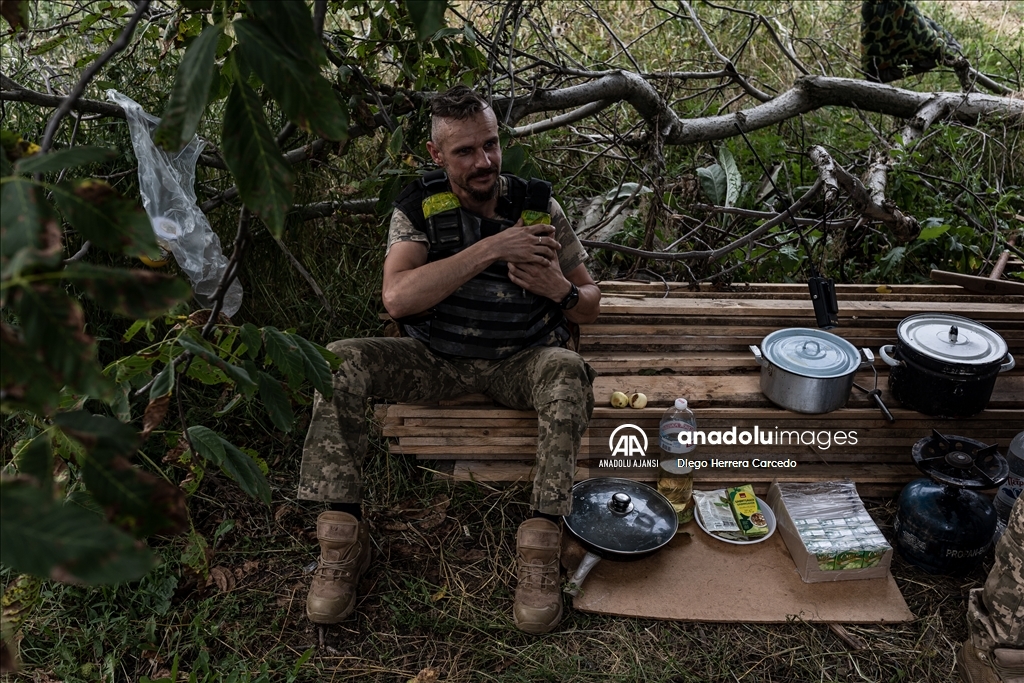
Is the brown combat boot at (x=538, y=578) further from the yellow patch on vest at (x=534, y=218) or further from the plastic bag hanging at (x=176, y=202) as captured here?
the plastic bag hanging at (x=176, y=202)

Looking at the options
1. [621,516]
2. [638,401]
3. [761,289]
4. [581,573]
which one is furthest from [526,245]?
[761,289]

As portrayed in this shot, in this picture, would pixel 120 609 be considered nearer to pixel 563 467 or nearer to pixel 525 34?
pixel 563 467

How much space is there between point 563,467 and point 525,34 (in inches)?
140

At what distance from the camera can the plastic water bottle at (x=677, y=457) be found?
3.45m

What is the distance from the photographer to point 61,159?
99cm

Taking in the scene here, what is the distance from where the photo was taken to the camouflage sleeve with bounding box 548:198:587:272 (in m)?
3.38

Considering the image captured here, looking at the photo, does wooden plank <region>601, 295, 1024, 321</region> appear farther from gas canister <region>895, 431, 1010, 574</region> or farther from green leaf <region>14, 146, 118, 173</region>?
green leaf <region>14, 146, 118, 173</region>

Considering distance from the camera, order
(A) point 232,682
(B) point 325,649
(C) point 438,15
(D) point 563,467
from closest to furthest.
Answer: (C) point 438,15
(A) point 232,682
(B) point 325,649
(D) point 563,467

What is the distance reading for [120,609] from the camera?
2.91 meters

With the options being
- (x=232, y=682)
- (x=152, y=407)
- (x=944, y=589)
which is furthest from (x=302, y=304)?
(x=944, y=589)

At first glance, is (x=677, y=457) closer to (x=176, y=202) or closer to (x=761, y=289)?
(x=761, y=289)

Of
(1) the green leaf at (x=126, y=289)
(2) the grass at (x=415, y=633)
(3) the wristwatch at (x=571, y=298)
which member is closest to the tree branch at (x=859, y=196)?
(3) the wristwatch at (x=571, y=298)

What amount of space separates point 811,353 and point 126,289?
3.19 metres

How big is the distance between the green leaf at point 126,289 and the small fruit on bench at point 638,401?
9.13 ft
